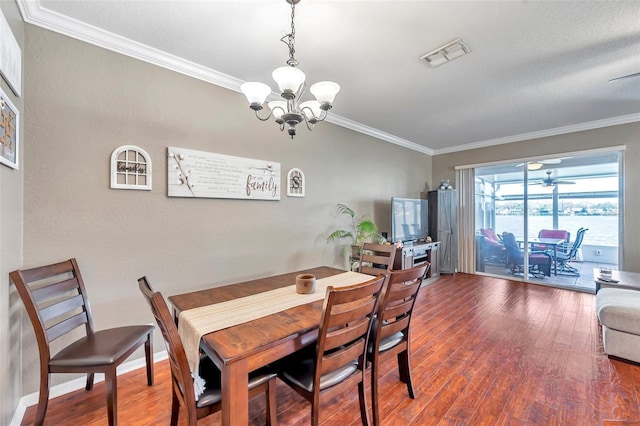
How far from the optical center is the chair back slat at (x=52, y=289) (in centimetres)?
162

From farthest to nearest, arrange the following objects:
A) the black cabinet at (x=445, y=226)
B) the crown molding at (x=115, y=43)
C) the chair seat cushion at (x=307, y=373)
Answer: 1. the black cabinet at (x=445, y=226)
2. the crown molding at (x=115, y=43)
3. the chair seat cushion at (x=307, y=373)

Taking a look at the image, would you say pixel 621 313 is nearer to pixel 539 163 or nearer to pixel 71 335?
pixel 539 163

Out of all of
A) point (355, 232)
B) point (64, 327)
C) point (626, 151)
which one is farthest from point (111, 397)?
point (626, 151)

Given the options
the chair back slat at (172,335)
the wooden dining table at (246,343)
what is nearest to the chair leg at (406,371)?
the wooden dining table at (246,343)

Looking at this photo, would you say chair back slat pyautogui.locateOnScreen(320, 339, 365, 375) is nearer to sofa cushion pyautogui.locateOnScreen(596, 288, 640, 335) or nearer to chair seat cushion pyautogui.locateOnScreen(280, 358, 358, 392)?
chair seat cushion pyautogui.locateOnScreen(280, 358, 358, 392)

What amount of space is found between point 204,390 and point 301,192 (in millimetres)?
2414

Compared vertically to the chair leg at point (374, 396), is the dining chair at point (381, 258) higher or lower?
higher

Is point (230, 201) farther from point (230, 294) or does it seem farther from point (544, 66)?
point (544, 66)

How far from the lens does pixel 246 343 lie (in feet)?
3.96

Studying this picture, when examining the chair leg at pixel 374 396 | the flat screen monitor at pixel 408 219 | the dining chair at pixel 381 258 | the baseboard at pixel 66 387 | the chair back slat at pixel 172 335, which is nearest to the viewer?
the chair back slat at pixel 172 335

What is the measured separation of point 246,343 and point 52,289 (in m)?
1.48

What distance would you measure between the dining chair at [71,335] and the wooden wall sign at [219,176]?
37.9 inches

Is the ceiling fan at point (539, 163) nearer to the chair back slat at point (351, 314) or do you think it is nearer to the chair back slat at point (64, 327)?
the chair back slat at point (351, 314)

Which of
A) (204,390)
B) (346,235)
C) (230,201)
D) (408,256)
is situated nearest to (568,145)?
(408,256)
